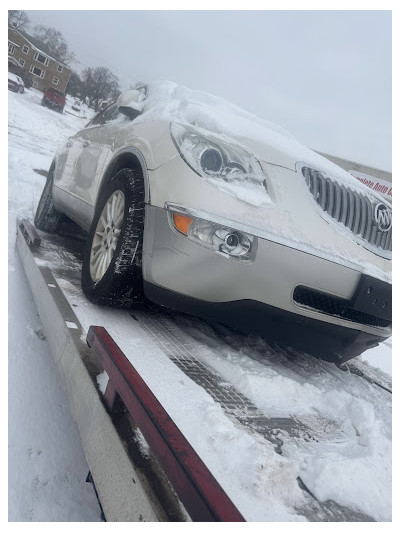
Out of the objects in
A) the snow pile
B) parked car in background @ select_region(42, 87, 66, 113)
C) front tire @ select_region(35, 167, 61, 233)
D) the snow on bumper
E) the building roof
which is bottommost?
the snow pile

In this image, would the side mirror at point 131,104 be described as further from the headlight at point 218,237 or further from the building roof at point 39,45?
the building roof at point 39,45

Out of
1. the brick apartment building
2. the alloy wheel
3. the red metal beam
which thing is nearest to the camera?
the red metal beam

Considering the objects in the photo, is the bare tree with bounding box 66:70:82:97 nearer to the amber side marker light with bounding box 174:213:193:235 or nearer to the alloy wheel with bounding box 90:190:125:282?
the alloy wheel with bounding box 90:190:125:282

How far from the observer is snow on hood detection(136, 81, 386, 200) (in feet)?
7.88

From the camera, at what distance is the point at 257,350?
252 centimetres

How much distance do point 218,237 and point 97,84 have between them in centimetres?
5893

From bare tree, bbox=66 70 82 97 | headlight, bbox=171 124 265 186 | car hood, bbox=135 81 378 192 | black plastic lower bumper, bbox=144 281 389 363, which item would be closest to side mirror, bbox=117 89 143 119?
car hood, bbox=135 81 378 192

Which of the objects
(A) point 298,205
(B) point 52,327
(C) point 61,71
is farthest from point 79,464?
(C) point 61,71

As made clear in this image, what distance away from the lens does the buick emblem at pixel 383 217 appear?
8.14ft

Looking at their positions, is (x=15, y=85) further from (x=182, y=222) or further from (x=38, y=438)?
(x=38, y=438)

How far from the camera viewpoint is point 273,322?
7.00 ft

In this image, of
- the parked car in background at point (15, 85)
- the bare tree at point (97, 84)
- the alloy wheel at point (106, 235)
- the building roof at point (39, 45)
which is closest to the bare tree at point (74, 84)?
the bare tree at point (97, 84)

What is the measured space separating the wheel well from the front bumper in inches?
16.2

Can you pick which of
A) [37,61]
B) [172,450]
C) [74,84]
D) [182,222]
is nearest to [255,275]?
[182,222]
